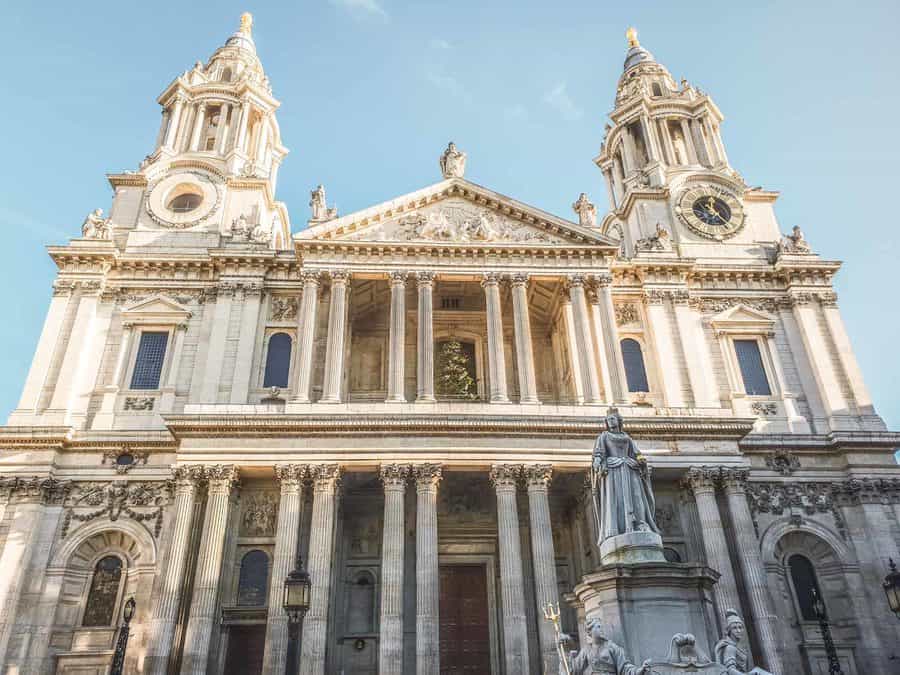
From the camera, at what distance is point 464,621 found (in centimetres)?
2353

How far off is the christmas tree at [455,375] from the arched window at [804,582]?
1345cm

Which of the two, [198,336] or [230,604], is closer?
[230,604]

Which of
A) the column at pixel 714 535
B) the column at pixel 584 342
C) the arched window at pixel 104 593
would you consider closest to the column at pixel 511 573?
the column at pixel 584 342

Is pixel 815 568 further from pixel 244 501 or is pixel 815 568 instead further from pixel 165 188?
pixel 165 188

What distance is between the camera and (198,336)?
90.5ft

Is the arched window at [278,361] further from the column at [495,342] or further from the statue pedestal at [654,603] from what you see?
the statue pedestal at [654,603]

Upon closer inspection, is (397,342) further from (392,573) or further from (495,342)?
(392,573)

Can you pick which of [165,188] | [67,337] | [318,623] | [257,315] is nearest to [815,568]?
[318,623]

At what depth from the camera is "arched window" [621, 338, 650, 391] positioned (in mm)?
27859

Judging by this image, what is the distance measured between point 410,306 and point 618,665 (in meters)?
21.3

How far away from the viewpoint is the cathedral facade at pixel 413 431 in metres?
21.4

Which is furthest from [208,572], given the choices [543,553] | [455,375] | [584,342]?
[584,342]

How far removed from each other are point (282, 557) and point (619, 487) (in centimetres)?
1219

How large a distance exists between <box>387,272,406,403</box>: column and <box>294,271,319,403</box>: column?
2.90 meters
